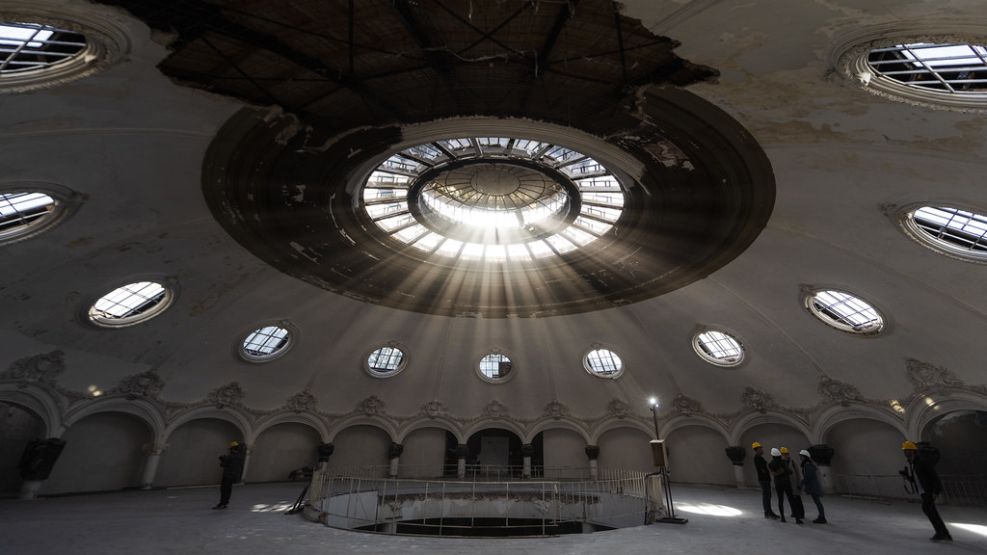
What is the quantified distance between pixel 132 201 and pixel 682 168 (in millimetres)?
13750

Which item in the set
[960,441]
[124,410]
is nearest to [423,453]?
[124,410]

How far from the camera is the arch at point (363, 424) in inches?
920

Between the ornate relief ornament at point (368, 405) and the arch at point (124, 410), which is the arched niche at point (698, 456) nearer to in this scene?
the ornate relief ornament at point (368, 405)

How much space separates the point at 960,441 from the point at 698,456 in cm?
978

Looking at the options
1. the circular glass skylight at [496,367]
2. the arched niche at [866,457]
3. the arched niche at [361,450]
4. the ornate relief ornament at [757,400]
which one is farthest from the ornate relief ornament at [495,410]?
the arched niche at [866,457]

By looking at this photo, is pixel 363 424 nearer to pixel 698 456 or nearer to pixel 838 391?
pixel 698 456

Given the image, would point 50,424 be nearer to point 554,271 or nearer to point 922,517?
point 554,271

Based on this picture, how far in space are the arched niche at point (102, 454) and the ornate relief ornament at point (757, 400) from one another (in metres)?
26.0

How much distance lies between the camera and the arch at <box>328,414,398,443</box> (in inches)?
920

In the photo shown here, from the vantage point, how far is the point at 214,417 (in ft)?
69.0

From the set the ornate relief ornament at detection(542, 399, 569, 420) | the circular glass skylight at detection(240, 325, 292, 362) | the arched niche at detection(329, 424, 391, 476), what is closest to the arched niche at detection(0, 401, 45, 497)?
the circular glass skylight at detection(240, 325, 292, 362)

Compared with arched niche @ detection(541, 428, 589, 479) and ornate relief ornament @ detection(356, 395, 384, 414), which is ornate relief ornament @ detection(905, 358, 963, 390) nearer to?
arched niche @ detection(541, 428, 589, 479)

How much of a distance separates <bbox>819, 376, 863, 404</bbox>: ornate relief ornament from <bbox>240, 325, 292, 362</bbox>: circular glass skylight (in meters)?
22.7

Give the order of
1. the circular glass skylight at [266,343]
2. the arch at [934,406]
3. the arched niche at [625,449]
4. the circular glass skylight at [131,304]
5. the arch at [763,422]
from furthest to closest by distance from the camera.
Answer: the arched niche at [625,449] → the circular glass skylight at [266,343] → the arch at [763,422] → the circular glass skylight at [131,304] → the arch at [934,406]
